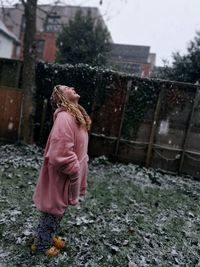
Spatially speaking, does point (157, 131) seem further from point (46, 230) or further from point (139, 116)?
point (46, 230)

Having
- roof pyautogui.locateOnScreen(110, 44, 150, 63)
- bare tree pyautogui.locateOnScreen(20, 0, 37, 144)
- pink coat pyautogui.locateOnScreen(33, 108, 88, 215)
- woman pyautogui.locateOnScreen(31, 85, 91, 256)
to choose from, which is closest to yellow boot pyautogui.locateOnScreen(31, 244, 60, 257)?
woman pyautogui.locateOnScreen(31, 85, 91, 256)

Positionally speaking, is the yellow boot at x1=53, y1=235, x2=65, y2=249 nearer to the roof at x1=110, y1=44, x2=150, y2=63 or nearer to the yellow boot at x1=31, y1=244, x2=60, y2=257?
the yellow boot at x1=31, y1=244, x2=60, y2=257

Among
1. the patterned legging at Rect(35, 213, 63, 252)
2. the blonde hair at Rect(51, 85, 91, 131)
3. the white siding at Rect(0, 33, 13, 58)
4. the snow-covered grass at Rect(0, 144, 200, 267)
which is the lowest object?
the snow-covered grass at Rect(0, 144, 200, 267)

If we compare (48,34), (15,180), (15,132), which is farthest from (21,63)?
(48,34)

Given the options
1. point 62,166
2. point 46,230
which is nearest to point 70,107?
point 62,166

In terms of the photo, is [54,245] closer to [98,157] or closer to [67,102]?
[67,102]

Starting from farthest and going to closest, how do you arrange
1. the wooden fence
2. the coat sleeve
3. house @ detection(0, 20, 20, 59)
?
house @ detection(0, 20, 20, 59) → the wooden fence → the coat sleeve

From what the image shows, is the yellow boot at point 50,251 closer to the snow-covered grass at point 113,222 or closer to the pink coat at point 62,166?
the snow-covered grass at point 113,222

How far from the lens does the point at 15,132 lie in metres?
10.1

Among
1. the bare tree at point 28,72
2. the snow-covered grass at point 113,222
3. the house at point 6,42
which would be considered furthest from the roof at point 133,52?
the snow-covered grass at point 113,222

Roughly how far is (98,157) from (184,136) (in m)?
2.49

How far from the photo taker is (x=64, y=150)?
126 inches

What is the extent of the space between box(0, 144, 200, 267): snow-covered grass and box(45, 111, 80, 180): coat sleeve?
1142 mm

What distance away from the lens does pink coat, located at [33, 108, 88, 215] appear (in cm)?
322
